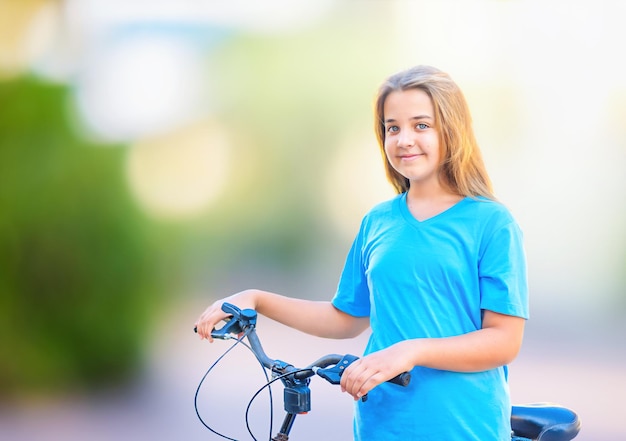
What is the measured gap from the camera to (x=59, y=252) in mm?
5199

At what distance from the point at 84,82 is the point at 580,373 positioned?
3809 millimetres

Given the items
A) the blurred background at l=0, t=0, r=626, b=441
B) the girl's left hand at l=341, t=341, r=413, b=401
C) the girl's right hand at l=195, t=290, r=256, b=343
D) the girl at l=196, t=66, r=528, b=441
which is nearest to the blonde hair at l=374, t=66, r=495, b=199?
the girl at l=196, t=66, r=528, b=441

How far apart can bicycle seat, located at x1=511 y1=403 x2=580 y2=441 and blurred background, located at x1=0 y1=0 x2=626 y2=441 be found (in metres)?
3.22

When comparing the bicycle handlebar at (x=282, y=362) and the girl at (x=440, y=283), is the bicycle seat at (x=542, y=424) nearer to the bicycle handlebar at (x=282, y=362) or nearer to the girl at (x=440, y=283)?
the girl at (x=440, y=283)

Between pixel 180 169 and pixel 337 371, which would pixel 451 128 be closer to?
pixel 337 371

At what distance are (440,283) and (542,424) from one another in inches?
23.0

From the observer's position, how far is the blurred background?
5141 millimetres

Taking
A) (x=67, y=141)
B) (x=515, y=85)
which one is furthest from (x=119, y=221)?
(x=515, y=85)

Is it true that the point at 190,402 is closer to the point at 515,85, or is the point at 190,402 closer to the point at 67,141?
the point at 67,141

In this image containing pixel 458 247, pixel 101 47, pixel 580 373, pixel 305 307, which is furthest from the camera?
pixel 101 47

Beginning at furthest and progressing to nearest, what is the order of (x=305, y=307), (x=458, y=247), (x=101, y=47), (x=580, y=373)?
(x=101, y=47), (x=580, y=373), (x=305, y=307), (x=458, y=247)

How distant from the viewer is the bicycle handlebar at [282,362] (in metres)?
1.28

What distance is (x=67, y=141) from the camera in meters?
5.21

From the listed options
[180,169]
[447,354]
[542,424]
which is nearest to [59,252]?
[180,169]
